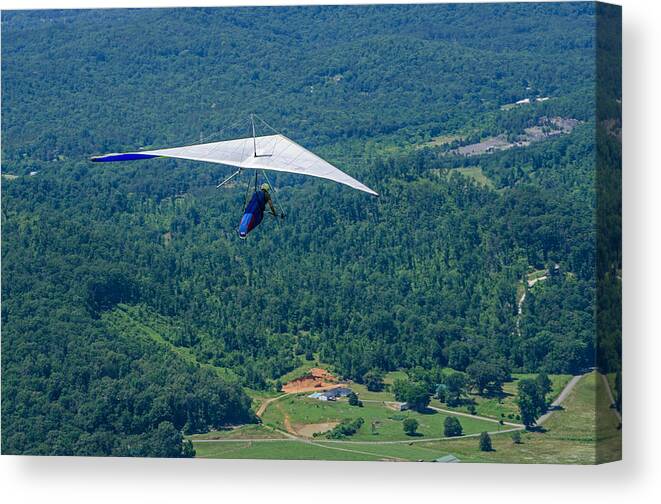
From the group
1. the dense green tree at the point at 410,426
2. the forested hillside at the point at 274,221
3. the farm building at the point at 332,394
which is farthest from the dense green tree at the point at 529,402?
the farm building at the point at 332,394

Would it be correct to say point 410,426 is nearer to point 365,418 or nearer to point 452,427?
point 452,427

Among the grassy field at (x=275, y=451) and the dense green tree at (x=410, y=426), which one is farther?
the dense green tree at (x=410, y=426)

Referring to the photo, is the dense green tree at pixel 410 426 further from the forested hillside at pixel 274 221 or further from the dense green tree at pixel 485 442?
the forested hillside at pixel 274 221

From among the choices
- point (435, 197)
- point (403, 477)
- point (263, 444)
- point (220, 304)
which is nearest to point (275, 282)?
point (220, 304)

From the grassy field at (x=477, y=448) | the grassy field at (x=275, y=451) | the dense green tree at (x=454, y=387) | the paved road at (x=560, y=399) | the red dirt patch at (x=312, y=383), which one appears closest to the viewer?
the grassy field at (x=477, y=448)

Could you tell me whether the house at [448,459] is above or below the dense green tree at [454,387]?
below

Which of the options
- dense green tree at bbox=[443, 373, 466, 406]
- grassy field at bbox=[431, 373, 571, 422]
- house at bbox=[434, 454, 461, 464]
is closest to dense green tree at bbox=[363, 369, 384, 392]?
grassy field at bbox=[431, 373, 571, 422]

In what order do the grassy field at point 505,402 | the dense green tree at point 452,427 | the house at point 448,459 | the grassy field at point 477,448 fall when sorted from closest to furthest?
1. the house at point 448,459
2. the grassy field at point 477,448
3. the dense green tree at point 452,427
4. the grassy field at point 505,402
